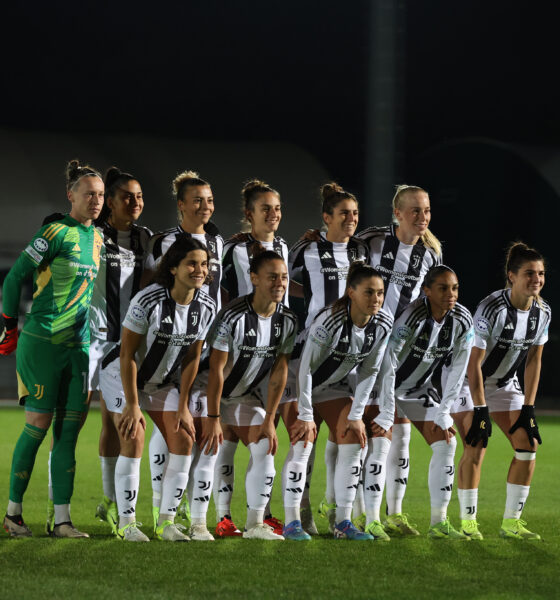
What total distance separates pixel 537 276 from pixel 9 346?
3062 millimetres

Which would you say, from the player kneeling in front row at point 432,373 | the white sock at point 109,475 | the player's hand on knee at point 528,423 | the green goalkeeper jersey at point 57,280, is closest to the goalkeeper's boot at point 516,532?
the player kneeling in front row at point 432,373

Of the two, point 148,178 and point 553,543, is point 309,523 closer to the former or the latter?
point 553,543

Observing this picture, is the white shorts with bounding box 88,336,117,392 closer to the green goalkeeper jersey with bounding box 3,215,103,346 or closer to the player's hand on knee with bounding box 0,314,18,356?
the green goalkeeper jersey with bounding box 3,215,103,346

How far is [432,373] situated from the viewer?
258 inches

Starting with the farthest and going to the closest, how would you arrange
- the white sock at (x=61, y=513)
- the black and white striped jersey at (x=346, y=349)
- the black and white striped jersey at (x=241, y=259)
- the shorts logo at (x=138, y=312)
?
the black and white striped jersey at (x=241, y=259)
the black and white striped jersey at (x=346, y=349)
the white sock at (x=61, y=513)
the shorts logo at (x=138, y=312)

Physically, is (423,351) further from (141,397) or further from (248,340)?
(141,397)

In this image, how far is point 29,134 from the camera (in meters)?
21.7

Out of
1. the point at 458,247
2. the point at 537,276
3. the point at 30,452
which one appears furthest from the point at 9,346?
the point at 458,247

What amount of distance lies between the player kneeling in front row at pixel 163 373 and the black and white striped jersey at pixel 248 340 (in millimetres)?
113

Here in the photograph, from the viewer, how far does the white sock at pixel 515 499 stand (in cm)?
651

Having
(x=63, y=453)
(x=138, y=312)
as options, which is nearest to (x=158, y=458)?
(x=63, y=453)

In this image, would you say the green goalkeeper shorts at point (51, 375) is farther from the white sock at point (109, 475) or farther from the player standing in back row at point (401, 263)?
the player standing in back row at point (401, 263)

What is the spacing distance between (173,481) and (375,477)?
3.83 feet

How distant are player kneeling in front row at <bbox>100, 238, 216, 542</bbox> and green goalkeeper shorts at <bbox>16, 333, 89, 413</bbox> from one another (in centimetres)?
15
